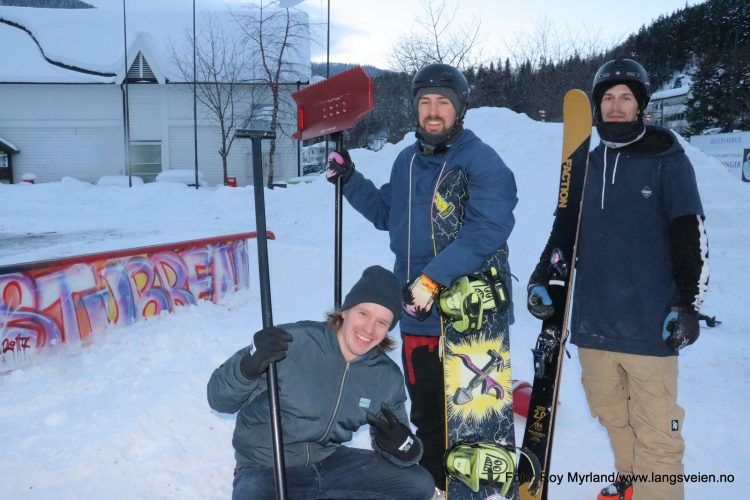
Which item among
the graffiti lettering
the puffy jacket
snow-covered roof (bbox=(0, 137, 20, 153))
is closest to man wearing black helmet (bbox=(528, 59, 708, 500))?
the puffy jacket

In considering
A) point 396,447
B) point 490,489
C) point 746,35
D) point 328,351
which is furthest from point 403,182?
point 746,35

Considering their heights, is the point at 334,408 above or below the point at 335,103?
below

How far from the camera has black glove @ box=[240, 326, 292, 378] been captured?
7.64 feet

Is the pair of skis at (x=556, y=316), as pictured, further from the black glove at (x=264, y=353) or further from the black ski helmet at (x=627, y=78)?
the black glove at (x=264, y=353)

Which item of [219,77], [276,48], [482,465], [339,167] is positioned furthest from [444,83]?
[219,77]

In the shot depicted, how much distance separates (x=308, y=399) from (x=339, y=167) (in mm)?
1444

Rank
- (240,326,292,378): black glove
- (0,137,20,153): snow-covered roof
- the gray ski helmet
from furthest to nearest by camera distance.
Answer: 1. (0,137,20,153): snow-covered roof
2. the gray ski helmet
3. (240,326,292,378): black glove

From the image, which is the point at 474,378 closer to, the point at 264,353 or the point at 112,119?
the point at 264,353

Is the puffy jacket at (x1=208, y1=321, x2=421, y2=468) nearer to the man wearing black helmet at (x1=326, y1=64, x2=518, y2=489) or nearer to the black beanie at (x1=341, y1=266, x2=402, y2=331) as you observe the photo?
the black beanie at (x1=341, y1=266, x2=402, y2=331)

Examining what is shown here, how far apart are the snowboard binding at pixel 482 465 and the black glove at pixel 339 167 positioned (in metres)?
1.70

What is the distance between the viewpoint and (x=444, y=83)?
2920 mm

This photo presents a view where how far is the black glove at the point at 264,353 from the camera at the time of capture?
91.7 inches

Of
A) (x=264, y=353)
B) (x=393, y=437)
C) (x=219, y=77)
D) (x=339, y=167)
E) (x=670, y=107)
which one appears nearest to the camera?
(x=264, y=353)

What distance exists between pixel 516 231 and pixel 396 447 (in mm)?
8902
